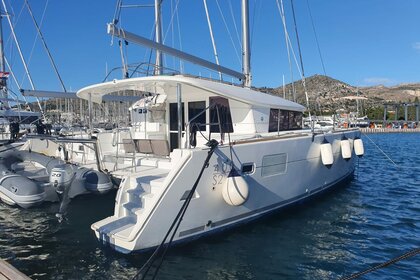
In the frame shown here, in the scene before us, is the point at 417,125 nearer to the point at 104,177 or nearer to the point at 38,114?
the point at 38,114

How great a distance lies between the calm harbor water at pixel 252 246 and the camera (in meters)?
5.61

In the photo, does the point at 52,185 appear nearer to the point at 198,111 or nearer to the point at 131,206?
the point at 131,206

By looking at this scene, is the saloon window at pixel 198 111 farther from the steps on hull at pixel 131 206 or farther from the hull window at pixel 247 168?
the steps on hull at pixel 131 206

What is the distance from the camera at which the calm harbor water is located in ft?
18.4

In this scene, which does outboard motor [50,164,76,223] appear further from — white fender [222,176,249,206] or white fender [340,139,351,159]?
white fender [340,139,351,159]

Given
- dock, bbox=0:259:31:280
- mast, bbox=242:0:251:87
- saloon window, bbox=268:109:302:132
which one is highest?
mast, bbox=242:0:251:87

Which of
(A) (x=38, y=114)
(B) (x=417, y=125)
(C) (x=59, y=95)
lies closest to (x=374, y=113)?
(B) (x=417, y=125)

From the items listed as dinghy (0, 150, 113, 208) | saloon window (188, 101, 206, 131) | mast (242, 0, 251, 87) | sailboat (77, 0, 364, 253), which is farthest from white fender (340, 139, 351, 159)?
dinghy (0, 150, 113, 208)

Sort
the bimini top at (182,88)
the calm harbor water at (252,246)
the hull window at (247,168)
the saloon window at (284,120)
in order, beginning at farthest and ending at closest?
the saloon window at (284,120)
the bimini top at (182,88)
the hull window at (247,168)
the calm harbor water at (252,246)

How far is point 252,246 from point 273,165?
191 centimetres

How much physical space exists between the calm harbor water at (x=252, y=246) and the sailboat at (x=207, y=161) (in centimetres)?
36

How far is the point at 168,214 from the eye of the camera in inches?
234

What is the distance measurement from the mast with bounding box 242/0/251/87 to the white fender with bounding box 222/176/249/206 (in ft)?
15.5

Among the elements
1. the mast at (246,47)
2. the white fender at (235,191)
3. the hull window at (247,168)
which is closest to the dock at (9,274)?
the white fender at (235,191)
